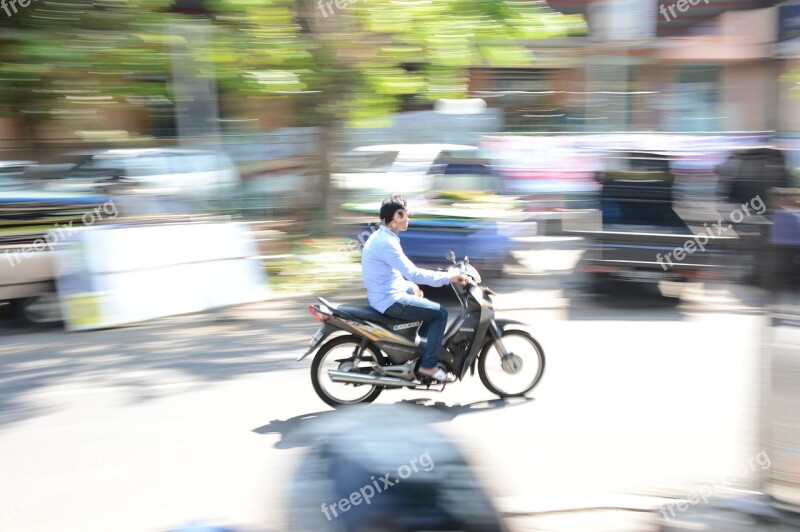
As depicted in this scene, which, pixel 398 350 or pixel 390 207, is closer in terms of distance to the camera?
pixel 390 207

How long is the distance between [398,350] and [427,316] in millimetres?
357

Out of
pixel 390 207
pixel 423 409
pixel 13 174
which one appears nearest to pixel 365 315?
pixel 390 207

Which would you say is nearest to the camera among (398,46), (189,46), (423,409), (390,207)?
(189,46)

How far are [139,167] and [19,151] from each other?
8.32 ft

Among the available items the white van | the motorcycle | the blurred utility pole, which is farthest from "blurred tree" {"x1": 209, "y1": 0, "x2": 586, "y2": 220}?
the motorcycle

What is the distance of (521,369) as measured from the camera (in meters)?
6.09

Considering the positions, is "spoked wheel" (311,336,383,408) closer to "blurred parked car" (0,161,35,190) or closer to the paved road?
the paved road

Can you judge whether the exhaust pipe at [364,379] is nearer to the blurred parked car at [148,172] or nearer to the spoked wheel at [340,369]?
the spoked wheel at [340,369]

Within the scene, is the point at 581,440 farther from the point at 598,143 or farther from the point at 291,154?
the point at 598,143

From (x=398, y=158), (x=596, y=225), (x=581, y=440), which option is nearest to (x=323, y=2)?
(x=398, y=158)

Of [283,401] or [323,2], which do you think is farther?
[323,2]

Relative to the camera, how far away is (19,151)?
11742 mm

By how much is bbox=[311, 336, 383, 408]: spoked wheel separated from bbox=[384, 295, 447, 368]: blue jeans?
1.28ft

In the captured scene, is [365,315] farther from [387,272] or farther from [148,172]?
[148,172]
